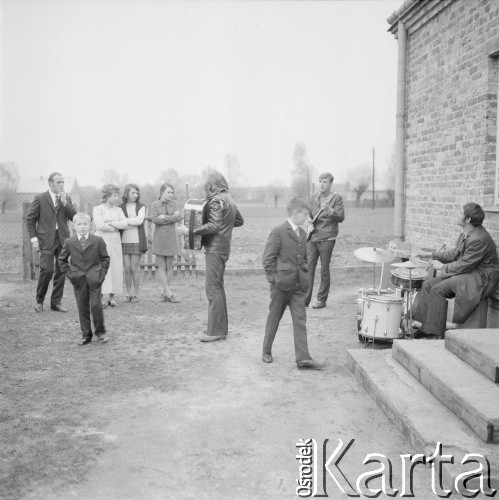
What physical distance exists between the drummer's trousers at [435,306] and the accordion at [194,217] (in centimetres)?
266

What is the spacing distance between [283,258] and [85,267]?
234 cm

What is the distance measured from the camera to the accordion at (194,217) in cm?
684

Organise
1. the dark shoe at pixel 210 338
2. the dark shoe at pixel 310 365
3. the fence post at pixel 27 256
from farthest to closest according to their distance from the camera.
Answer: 1. the fence post at pixel 27 256
2. the dark shoe at pixel 210 338
3. the dark shoe at pixel 310 365

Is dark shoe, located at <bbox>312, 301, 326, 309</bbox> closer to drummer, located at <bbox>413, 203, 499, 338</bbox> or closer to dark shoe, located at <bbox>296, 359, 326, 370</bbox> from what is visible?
drummer, located at <bbox>413, 203, 499, 338</bbox>

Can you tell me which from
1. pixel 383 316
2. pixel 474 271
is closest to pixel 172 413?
pixel 383 316

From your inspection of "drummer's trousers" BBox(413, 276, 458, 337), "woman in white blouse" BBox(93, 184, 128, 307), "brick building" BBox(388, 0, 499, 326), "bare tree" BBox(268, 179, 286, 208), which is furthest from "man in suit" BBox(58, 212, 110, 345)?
"bare tree" BBox(268, 179, 286, 208)

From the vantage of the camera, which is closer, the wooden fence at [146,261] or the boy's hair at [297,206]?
the boy's hair at [297,206]

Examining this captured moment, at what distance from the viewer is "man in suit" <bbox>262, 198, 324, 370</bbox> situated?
5785mm

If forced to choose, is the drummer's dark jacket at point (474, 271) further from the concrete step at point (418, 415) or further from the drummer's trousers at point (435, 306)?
the concrete step at point (418, 415)

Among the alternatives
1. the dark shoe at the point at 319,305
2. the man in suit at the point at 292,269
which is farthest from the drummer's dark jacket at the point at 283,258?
the dark shoe at the point at 319,305

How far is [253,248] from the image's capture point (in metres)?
17.6

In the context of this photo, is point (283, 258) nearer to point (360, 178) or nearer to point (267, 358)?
point (267, 358)

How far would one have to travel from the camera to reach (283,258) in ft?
19.0

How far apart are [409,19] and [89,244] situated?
6354 millimetres
